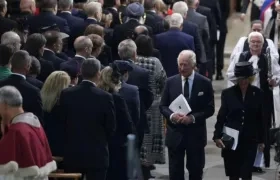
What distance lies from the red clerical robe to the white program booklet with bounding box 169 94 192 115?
125 inches

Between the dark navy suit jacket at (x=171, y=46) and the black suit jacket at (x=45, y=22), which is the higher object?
the black suit jacket at (x=45, y=22)

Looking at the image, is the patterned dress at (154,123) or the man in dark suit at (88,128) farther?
the patterned dress at (154,123)

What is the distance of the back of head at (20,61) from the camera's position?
46.5 feet

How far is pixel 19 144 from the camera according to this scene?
12.5m

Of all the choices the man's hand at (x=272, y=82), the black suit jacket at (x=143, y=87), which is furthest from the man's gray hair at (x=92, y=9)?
the black suit jacket at (x=143, y=87)

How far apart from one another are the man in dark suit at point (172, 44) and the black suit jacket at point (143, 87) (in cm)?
307

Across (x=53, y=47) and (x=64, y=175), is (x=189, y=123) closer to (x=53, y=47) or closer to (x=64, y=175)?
(x=53, y=47)

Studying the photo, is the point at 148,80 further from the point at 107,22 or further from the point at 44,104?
the point at 107,22

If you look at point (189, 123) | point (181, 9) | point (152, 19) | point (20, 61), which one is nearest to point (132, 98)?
point (189, 123)

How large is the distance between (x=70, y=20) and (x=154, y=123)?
3287 mm

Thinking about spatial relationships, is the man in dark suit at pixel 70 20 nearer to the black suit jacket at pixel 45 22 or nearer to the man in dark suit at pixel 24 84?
the black suit jacket at pixel 45 22

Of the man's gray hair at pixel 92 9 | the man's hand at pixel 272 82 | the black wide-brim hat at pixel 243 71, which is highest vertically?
the man's gray hair at pixel 92 9

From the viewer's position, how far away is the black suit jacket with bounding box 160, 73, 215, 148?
15.5 meters

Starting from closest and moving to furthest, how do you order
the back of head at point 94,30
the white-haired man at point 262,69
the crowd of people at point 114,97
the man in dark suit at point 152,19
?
the crowd of people at point 114,97
the white-haired man at point 262,69
the back of head at point 94,30
the man in dark suit at point 152,19
